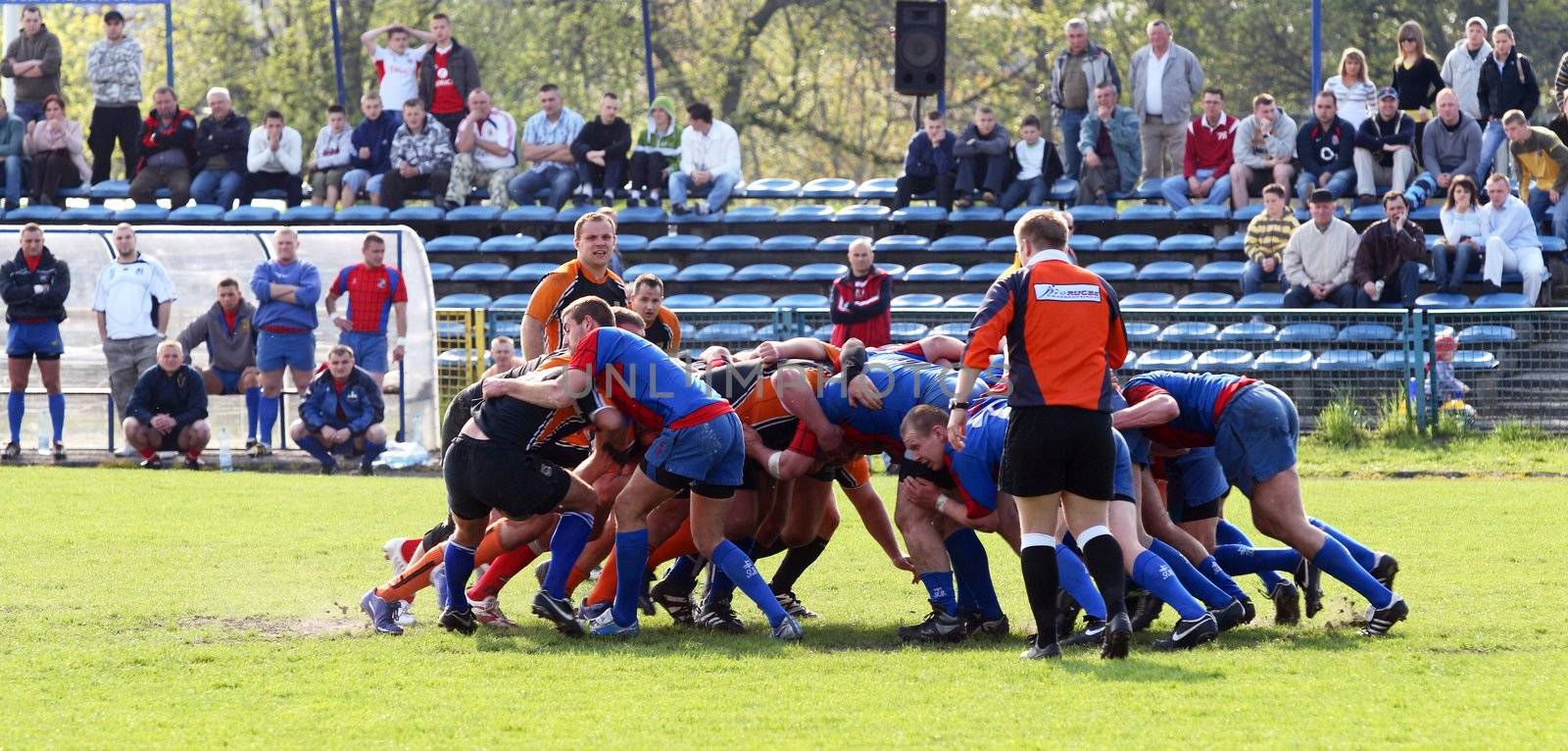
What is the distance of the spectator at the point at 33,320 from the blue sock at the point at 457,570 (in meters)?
9.21

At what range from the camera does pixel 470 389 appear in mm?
8523

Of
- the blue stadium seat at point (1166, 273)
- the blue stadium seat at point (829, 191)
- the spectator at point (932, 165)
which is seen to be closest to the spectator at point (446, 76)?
the blue stadium seat at point (829, 191)

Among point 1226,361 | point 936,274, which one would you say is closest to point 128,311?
point 936,274

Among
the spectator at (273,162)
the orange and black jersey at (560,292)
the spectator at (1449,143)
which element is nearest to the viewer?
the orange and black jersey at (560,292)

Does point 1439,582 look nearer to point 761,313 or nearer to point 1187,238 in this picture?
point 761,313

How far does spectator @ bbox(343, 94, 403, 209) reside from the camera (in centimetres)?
2057

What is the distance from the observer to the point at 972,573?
27.2 feet

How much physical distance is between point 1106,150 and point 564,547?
39.0ft

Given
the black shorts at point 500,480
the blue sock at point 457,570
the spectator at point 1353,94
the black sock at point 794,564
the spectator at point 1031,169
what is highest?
the spectator at point 1353,94

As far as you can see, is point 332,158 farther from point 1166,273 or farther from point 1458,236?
point 1458,236

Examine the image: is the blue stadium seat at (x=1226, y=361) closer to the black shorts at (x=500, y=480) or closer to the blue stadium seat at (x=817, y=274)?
the blue stadium seat at (x=817, y=274)

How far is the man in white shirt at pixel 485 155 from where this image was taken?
66.6 ft

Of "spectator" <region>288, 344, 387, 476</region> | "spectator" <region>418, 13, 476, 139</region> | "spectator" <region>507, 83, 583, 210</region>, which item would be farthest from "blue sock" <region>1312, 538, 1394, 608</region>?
"spectator" <region>418, 13, 476, 139</region>

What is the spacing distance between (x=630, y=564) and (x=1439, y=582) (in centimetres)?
406
